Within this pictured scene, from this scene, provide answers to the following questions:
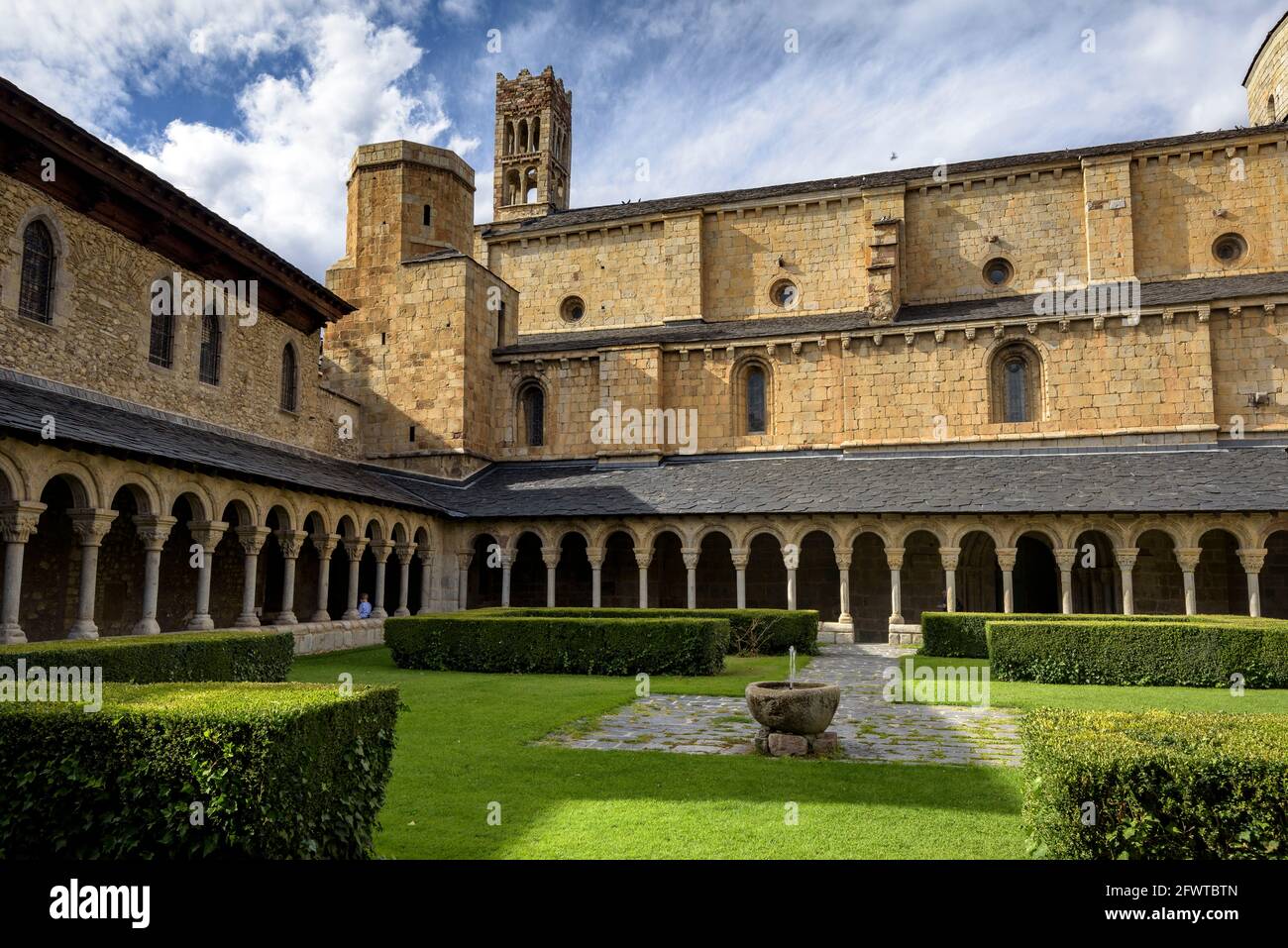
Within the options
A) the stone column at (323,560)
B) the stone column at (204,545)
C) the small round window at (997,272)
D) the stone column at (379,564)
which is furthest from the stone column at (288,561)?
the small round window at (997,272)

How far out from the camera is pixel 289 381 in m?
23.1

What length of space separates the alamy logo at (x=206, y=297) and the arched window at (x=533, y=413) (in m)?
9.83

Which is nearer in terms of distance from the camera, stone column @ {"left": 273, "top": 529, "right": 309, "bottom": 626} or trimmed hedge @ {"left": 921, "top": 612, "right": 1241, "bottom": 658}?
trimmed hedge @ {"left": 921, "top": 612, "right": 1241, "bottom": 658}

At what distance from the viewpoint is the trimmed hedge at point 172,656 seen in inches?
337

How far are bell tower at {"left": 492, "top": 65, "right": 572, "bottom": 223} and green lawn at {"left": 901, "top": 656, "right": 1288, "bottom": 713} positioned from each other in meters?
29.2

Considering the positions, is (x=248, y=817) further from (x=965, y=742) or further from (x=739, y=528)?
(x=739, y=528)

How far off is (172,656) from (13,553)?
439 cm

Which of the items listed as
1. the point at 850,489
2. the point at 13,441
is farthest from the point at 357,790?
the point at 850,489

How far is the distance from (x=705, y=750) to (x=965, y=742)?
8.95 ft

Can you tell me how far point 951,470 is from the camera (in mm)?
22859

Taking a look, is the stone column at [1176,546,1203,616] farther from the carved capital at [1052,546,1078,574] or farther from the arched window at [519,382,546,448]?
the arched window at [519,382,546,448]

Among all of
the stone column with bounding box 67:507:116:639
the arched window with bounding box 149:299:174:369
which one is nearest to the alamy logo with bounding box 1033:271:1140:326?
the arched window with bounding box 149:299:174:369

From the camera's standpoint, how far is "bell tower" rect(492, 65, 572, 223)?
3684cm

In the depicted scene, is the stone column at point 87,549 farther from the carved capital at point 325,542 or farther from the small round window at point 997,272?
the small round window at point 997,272
